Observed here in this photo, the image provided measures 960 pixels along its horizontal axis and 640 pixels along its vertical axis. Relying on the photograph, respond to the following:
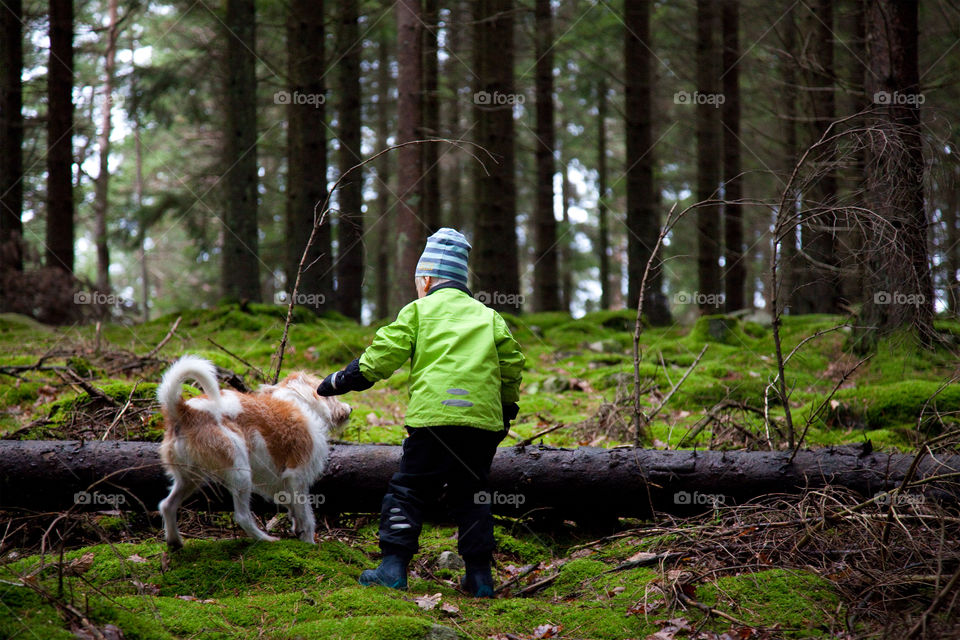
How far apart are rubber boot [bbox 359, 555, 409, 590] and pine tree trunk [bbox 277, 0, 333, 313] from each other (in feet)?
31.1

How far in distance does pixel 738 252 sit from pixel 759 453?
12604 millimetres

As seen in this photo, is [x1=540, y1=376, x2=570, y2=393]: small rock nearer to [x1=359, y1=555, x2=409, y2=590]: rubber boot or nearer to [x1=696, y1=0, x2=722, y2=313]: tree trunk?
[x1=359, y1=555, x2=409, y2=590]: rubber boot

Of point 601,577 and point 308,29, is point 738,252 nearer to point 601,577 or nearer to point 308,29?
point 308,29

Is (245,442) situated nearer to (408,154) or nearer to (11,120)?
(408,154)

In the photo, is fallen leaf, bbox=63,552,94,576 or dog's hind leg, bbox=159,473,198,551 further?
dog's hind leg, bbox=159,473,198,551

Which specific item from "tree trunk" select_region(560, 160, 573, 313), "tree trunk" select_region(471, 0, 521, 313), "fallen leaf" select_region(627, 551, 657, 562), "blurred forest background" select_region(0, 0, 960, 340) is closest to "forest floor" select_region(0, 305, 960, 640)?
"fallen leaf" select_region(627, 551, 657, 562)

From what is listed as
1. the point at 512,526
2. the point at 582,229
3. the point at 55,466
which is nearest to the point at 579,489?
the point at 512,526

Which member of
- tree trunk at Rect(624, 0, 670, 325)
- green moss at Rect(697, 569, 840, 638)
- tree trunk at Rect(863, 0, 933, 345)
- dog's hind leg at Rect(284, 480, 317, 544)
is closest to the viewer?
green moss at Rect(697, 569, 840, 638)

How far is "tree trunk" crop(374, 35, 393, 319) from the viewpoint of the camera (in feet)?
69.1

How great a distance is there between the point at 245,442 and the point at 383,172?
62.3 ft

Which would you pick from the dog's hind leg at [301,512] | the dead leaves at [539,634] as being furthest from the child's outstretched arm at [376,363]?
the dead leaves at [539,634]

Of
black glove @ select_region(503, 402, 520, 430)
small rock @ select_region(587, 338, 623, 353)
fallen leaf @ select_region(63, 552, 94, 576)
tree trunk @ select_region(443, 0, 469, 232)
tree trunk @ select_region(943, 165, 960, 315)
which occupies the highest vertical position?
tree trunk @ select_region(443, 0, 469, 232)

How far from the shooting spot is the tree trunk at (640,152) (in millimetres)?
14953

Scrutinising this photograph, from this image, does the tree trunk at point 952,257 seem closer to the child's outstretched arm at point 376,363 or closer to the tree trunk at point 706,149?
the child's outstretched arm at point 376,363
